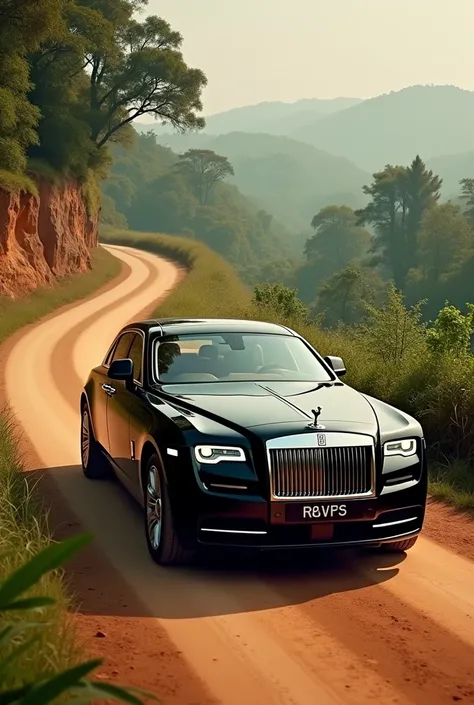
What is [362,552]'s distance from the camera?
7.20m

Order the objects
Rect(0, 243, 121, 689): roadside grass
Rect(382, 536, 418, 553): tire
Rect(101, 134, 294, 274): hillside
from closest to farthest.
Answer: Rect(0, 243, 121, 689): roadside grass
Rect(382, 536, 418, 553): tire
Rect(101, 134, 294, 274): hillside

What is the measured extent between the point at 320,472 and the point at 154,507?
133cm

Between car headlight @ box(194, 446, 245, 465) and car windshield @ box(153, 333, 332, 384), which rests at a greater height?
car windshield @ box(153, 333, 332, 384)

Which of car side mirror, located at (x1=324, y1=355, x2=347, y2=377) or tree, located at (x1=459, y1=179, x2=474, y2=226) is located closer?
car side mirror, located at (x1=324, y1=355, x2=347, y2=377)

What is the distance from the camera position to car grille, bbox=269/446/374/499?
625 cm

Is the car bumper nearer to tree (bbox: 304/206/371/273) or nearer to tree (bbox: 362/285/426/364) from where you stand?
tree (bbox: 362/285/426/364)

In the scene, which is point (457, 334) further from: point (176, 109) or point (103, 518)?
point (176, 109)

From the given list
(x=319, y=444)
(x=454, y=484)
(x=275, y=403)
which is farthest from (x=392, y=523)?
(x=454, y=484)

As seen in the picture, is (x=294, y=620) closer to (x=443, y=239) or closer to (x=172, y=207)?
(x=443, y=239)

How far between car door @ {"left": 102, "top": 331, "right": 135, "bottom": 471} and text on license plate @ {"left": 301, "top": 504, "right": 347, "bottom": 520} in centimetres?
204

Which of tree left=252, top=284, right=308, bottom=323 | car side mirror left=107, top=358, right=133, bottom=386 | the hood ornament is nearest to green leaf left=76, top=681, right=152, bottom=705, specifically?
the hood ornament

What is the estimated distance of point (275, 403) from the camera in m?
7.03

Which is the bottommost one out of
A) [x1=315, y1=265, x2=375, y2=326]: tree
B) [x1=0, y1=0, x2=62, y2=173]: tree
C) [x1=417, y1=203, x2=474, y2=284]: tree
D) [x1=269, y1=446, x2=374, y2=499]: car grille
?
[x1=315, y1=265, x2=375, y2=326]: tree

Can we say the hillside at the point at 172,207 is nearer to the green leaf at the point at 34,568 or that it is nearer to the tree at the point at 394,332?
the tree at the point at 394,332
